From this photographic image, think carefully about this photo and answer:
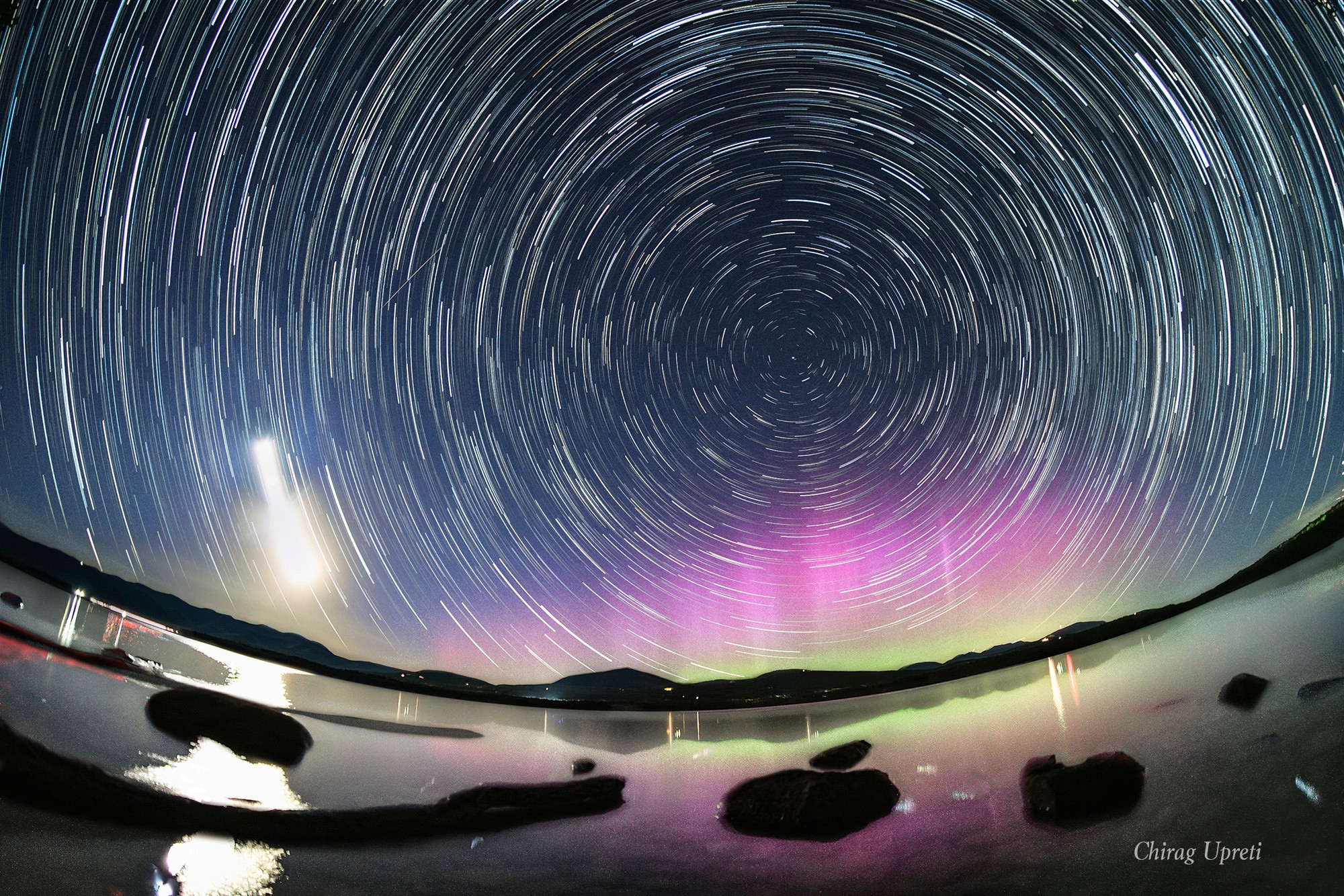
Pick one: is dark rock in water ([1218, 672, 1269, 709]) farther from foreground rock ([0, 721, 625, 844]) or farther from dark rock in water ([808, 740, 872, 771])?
foreground rock ([0, 721, 625, 844])

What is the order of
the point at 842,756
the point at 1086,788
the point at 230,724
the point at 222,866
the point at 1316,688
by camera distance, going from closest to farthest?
the point at 222,866 < the point at 1086,788 < the point at 1316,688 < the point at 230,724 < the point at 842,756

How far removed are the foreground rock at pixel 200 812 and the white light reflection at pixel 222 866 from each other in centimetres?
45

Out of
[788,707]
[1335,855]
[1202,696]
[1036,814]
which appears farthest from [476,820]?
[788,707]

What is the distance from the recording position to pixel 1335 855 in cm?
660

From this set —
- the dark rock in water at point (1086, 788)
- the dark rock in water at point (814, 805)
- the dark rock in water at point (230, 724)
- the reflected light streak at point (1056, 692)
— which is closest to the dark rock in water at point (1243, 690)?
the dark rock in water at point (1086, 788)

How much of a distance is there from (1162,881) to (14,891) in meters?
12.6

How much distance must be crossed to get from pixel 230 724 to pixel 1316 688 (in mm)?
25101

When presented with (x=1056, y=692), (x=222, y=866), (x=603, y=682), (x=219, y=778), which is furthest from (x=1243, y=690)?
(x=603, y=682)

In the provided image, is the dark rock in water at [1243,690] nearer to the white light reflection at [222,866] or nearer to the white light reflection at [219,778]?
the white light reflection at [222,866]

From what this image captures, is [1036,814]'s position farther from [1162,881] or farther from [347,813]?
[347,813]

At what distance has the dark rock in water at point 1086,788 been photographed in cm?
988

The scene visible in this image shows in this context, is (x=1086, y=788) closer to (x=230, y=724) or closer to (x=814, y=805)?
(x=814, y=805)

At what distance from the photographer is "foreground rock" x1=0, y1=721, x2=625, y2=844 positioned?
29.9ft

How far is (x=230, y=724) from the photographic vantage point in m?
17.7
